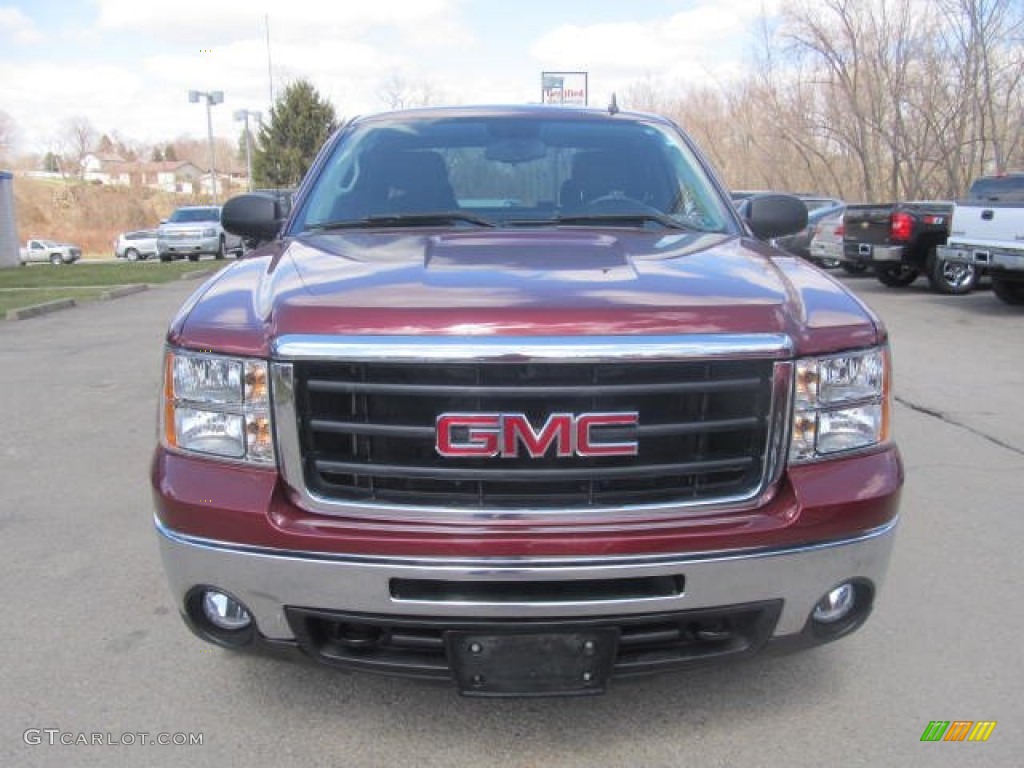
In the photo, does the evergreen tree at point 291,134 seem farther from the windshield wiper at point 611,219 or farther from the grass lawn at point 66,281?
the windshield wiper at point 611,219

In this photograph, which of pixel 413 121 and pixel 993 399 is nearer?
pixel 413 121

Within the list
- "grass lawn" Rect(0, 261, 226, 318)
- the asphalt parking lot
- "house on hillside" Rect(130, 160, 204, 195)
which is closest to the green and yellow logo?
the asphalt parking lot

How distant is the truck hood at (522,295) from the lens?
85.5 inches

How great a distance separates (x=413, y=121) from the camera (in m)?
4.01

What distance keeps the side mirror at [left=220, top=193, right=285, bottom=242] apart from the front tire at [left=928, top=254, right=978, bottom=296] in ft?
43.1

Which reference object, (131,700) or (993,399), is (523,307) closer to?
(131,700)

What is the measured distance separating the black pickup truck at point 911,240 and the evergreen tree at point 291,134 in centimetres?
4456

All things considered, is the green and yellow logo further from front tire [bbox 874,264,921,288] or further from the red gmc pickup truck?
front tire [bbox 874,264,921,288]

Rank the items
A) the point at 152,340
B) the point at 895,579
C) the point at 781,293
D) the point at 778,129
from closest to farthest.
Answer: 1. the point at 781,293
2. the point at 895,579
3. the point at 152,340
4. the point at 778,129

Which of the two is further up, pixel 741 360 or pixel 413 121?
pixel 413 121

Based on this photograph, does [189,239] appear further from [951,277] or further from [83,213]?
[83,213]

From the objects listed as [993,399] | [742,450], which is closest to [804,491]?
[742,450]

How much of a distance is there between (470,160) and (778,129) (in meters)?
34.3

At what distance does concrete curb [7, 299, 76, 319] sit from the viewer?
12.7 m
